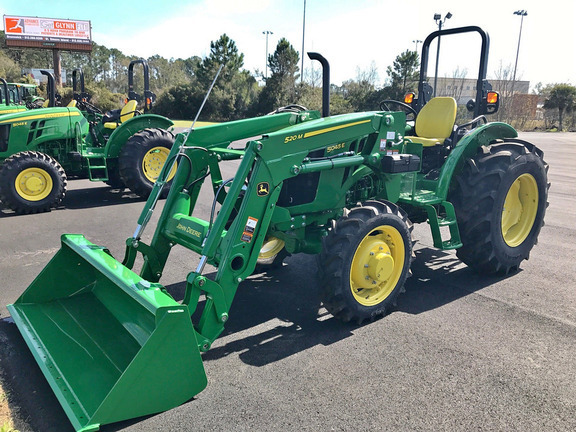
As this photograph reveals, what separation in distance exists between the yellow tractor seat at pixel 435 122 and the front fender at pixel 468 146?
405 mm

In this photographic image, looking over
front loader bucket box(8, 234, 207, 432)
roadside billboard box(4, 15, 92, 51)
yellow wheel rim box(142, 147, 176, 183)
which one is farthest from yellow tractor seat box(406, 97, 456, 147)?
roadside billboard box(4, 15, 92, 51)

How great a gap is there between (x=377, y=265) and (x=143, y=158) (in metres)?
6.12

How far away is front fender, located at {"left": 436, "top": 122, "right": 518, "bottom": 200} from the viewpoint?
4.77m

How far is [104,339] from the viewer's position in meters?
3.27

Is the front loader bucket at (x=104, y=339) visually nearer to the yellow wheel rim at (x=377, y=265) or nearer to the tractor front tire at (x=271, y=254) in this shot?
the yellow wheel rim at (x=377, y=265)

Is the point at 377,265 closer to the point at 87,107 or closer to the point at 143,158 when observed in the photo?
the point at 143,158

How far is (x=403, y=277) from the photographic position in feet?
13.6

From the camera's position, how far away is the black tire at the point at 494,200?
4.85 meters

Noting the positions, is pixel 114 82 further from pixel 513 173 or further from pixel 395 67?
pixel 513 173

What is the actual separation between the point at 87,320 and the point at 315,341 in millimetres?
1711

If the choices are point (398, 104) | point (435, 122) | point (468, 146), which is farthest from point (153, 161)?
point (468, 146)

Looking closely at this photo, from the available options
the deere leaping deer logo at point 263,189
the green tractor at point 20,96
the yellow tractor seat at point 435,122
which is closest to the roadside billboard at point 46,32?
the green tractor at point 20,96

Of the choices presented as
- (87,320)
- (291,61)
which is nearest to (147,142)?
(87,320)

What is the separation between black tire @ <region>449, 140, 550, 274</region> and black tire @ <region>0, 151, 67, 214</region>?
6324mm
